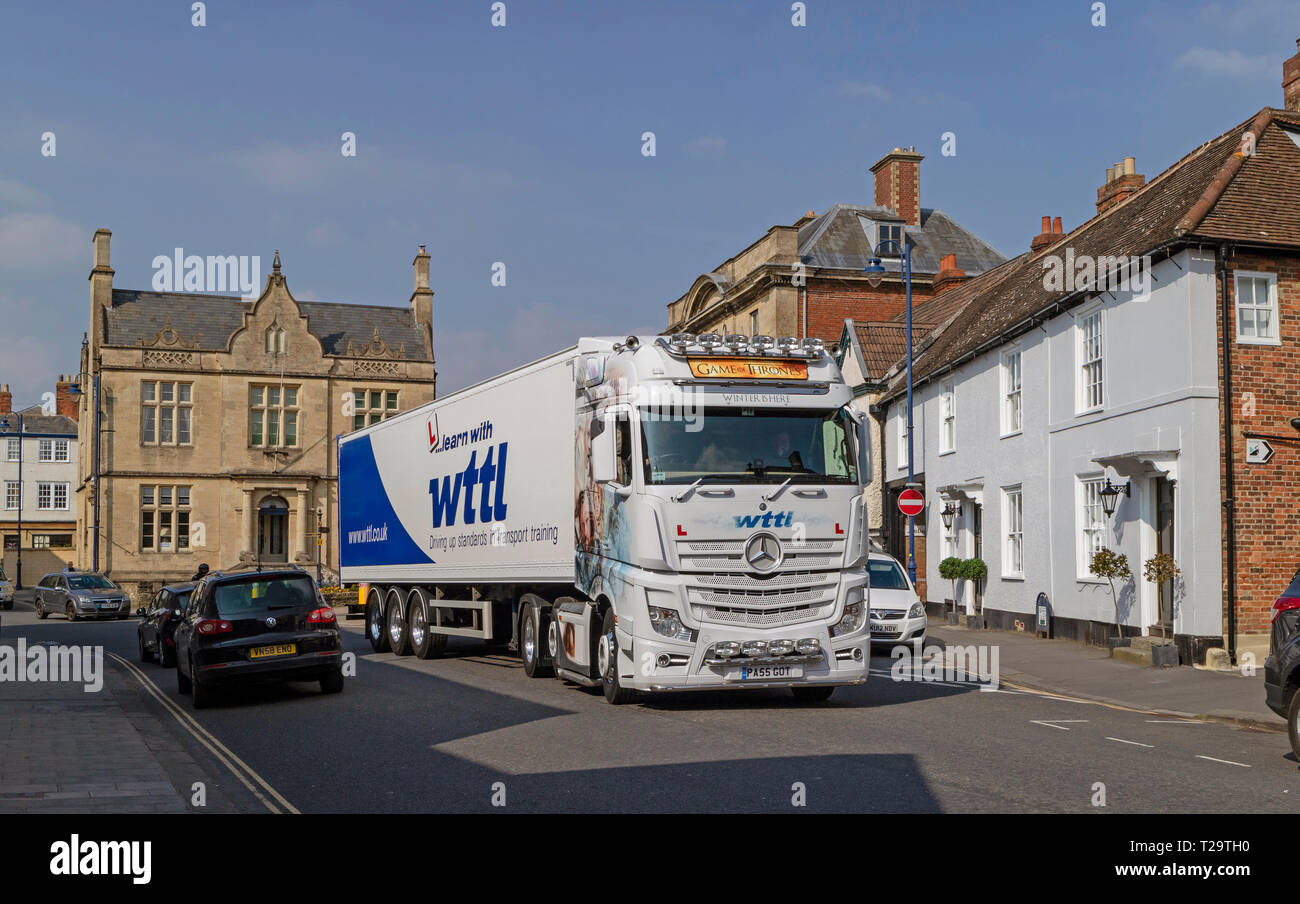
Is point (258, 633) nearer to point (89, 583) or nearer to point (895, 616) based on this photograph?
point (895, 616)

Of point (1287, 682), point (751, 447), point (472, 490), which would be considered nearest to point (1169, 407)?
point (751, 447)

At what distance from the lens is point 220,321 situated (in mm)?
61250

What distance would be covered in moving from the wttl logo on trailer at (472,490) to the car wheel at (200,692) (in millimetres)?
4267

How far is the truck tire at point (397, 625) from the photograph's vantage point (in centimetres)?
2130

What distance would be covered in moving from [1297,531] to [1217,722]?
604 cm

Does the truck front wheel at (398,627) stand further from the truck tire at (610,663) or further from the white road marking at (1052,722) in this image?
the white road marking at (1052,722)

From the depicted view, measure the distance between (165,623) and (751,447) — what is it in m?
12.6

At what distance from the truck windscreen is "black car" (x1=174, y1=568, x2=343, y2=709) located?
Result: 4.95m

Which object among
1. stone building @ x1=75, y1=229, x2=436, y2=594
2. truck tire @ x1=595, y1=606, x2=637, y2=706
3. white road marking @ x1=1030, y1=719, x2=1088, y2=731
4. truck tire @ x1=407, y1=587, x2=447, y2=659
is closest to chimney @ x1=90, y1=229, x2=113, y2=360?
stone building @ x1=75, y1=229, x2=436, y2=594

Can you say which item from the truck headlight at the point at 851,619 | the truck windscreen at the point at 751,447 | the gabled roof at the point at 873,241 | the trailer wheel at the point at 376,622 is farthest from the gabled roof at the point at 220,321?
the truck headlight at the point at 851,619

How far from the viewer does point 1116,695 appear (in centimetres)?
1538

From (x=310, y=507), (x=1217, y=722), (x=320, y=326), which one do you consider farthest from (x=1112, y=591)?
(x=320, y=326)

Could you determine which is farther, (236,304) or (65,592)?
(236,304)
